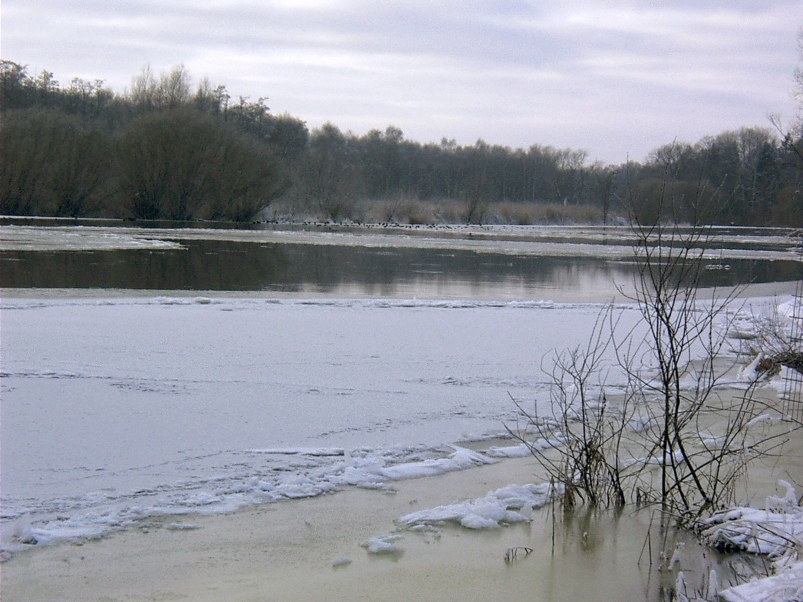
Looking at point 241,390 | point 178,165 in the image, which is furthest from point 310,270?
point 178,165

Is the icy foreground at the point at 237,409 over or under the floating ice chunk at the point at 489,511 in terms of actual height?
over

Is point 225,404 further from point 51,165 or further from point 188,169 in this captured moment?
point 188,169

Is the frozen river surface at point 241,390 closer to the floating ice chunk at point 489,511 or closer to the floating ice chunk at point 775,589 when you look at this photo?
the floating ice chunk at point 489,511

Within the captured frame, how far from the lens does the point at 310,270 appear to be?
72.7 feet

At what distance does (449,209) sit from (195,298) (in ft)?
181

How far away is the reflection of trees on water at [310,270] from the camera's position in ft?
58.7

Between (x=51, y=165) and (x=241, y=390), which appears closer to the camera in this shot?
(x=241, y=390)

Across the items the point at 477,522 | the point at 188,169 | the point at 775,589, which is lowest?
the point at 477,522

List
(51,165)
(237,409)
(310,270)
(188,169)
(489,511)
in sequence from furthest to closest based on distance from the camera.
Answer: (188,169) → (51,165) → (310,270) → (237,409) → (489,511)

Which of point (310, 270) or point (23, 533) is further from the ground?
point (310, 270)

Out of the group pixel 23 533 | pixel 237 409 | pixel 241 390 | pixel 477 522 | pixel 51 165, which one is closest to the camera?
pixel 23 533

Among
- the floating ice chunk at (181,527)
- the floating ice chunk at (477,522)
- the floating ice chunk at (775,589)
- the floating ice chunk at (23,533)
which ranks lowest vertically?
the floating ice chunk at (477,522)

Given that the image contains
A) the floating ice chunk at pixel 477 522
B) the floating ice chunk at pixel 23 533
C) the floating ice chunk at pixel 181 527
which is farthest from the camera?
the floating ice chunk at pixel 477 522

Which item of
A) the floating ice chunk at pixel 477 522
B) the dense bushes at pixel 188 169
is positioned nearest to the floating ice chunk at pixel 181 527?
the floating ice chunk at pixel 477 522
